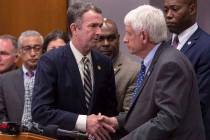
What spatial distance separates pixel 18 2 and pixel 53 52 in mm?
2756

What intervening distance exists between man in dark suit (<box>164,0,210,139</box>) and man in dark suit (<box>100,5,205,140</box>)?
489 millimetres

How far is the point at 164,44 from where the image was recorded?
3035 millimetres

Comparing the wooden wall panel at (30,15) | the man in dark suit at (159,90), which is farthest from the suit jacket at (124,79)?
the wooden wall panel at (30,15)

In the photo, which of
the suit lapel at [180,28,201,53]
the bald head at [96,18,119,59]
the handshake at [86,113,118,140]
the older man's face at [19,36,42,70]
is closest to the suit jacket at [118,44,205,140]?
the handshake at [86,113,118,140]

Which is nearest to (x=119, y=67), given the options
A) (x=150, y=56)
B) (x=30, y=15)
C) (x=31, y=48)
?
(x=31, y=48)

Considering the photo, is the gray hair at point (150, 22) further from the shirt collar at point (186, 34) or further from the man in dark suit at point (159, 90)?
the shirt collar at point (186, 34)

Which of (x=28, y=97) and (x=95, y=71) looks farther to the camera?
(x=28, y=97)

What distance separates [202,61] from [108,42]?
0.95 m

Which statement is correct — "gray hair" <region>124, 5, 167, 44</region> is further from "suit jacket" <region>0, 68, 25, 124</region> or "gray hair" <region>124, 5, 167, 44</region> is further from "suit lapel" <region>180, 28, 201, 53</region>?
"suit jacket" <region>0, 68, 25, 124</region>

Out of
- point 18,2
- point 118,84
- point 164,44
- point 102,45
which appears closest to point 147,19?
point 164,44

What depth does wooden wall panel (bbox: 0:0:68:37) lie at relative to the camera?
6.13 meters

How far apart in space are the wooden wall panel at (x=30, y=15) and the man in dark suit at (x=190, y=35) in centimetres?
269

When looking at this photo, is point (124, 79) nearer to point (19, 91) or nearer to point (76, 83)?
point (76, 83)

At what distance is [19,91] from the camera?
4.12m
